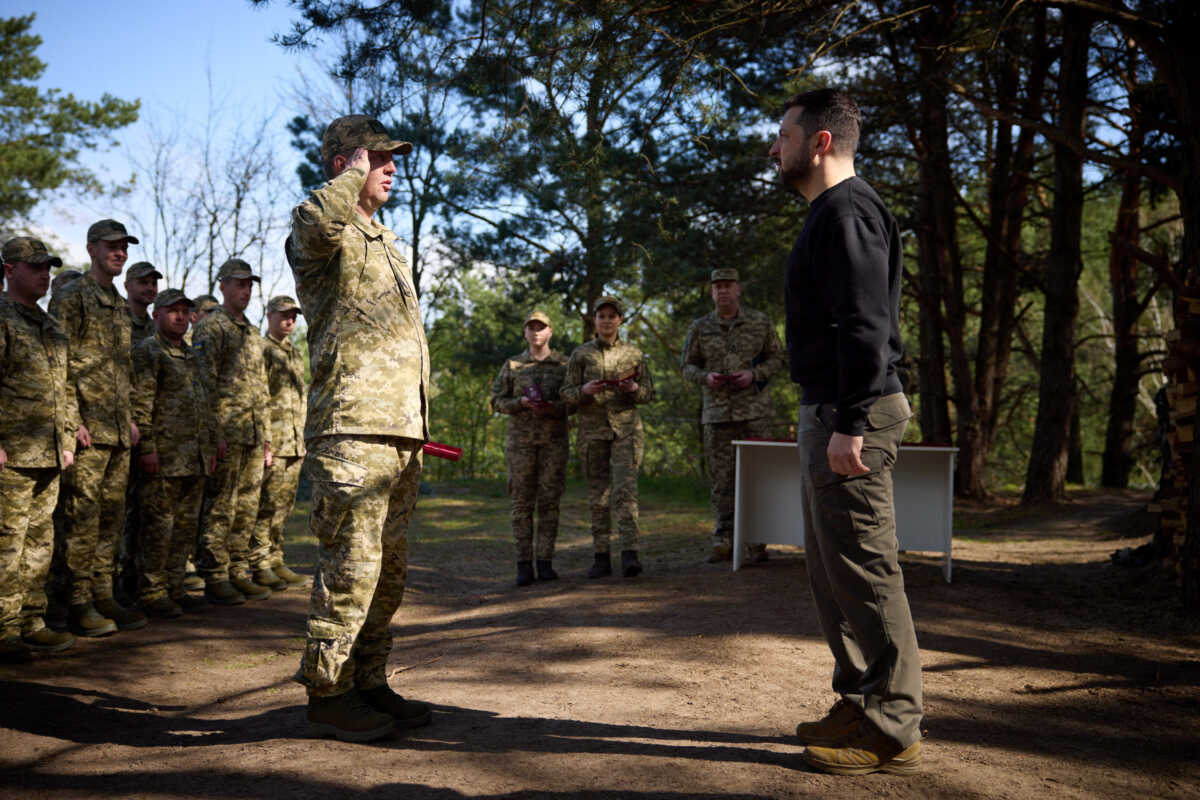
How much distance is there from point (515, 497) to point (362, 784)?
4.64m

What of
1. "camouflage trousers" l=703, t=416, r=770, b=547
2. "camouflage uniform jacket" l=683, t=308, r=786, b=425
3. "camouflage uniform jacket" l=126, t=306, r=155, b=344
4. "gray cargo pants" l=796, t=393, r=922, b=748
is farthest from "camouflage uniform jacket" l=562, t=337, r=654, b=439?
"gray cargo pants" l=796, t=393, r=922, b=748

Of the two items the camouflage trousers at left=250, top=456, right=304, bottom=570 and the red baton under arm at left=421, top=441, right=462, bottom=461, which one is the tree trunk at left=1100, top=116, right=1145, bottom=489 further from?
the red baton under arm at left=421, top=441, right=462, bottom=461

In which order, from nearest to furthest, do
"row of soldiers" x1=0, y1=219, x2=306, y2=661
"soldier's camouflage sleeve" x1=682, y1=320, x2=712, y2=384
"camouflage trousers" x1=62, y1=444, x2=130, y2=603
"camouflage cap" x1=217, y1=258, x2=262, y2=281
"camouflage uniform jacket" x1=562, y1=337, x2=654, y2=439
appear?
"row of soldiers" x1=0, y1=219, x2=306, y2=661, "camouflage trousers" x1=62, y1=444, x2=130, y2=603, "camouflage cap" x1=217, y1=258, x2=262, y2=281, "camouflage uniform jacket" x1=562, y1=337, x2=654, y2=439, "soldier's camouflage sleeve" x1=682, y1=320, x2=712, y2=384

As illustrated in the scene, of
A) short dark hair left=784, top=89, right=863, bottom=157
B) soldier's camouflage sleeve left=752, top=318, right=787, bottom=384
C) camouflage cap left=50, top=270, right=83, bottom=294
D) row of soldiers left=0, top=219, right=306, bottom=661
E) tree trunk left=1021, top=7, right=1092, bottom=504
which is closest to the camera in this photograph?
short dark hair left=784, top=89, right=863, bottom=157

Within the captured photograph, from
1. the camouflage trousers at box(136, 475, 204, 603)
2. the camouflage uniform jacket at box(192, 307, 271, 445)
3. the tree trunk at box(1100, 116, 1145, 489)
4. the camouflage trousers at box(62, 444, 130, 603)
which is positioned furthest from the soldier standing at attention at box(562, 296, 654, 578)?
the tree trunk at box(1100, 116, 1145, 489)

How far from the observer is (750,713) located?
12.0 feet

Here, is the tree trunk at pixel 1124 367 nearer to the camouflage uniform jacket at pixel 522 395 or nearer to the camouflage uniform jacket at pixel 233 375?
the camouflage uniform jacket at pixel 522 395

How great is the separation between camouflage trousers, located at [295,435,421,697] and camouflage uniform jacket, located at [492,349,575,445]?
4020 mm

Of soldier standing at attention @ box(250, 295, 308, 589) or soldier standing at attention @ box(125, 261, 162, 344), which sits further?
soldier standing at attention @ box(250, 295, 308, 589)

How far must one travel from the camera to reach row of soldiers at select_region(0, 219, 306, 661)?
4.99m

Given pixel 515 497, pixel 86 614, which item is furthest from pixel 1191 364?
pixel 86 614

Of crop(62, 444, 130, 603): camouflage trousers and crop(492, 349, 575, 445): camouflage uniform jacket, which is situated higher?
crop(492, 349, 575, 445): camouflage uniform jacket

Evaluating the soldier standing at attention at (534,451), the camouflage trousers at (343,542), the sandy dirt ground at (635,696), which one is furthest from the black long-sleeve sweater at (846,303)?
the soldier standing at attention at (534,451)

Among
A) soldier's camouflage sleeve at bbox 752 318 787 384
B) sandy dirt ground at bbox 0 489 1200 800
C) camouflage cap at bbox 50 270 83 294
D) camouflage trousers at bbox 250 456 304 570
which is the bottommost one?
sandy dirt ground at bbox 0 489 1200 800
